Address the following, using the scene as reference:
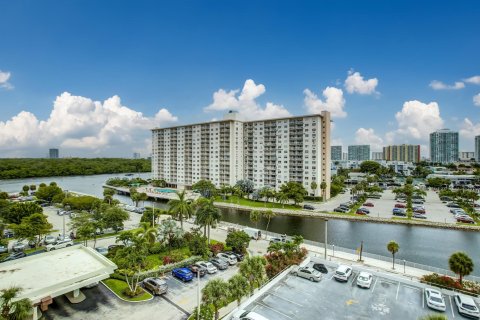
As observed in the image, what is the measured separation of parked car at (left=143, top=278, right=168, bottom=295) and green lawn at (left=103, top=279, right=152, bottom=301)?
1.64ft

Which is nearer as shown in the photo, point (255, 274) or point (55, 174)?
point (255, 274)

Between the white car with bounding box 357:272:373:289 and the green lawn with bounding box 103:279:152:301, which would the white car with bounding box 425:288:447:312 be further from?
the green lawn with bounding box 103:279:152:301

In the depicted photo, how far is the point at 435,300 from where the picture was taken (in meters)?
19.4

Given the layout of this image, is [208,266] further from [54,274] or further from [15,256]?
[15,256]

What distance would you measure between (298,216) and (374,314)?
4315 cm

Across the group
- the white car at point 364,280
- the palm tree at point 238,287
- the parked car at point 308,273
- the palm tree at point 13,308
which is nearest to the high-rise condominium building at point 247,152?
the white car at point 364,280

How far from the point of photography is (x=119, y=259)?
82.2ft

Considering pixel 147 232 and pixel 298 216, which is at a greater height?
pixel 147 232

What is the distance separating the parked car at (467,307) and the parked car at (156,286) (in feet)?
72.1

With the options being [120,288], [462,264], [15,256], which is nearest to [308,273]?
[462,264]

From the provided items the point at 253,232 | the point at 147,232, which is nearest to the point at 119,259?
the point at 147,232

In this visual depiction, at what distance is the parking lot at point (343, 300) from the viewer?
18297 mm

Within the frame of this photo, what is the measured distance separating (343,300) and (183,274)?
14224 millimetres

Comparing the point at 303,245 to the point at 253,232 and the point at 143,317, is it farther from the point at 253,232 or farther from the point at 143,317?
the point at 143,317
